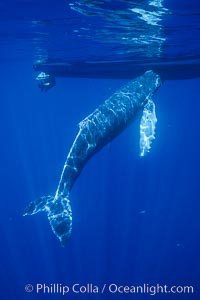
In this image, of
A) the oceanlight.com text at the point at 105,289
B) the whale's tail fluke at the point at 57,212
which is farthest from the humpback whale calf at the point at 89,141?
the oceanlight.com text at the point at 105,289

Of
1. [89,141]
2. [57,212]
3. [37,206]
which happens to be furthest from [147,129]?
[37,206]

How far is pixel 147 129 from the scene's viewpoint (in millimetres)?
13320

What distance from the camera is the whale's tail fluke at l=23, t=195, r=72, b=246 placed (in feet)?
33.9

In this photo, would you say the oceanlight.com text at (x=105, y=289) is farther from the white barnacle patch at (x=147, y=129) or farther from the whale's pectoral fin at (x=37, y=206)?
the white barnacle patch at (x=147, y=129)

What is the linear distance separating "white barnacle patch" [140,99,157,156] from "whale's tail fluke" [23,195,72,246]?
3470 mm

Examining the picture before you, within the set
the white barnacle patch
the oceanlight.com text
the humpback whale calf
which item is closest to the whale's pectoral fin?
the humpback whale calf

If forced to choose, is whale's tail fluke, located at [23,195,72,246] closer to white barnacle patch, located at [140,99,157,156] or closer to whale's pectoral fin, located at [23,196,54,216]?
whale's pectoral fin, located at [23,196,54,216]

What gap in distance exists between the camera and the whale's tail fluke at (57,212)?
33.9 feet

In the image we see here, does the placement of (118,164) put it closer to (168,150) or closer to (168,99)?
(168,150)

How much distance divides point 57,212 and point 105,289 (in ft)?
42.5

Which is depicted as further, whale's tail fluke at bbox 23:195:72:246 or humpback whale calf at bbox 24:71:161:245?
humpback whale calf at bbox 24:71:161:245

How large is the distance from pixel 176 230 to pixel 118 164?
1335cm

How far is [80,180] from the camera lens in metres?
35.6

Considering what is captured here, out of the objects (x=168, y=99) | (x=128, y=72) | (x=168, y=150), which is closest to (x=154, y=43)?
(x=128, y=72)
